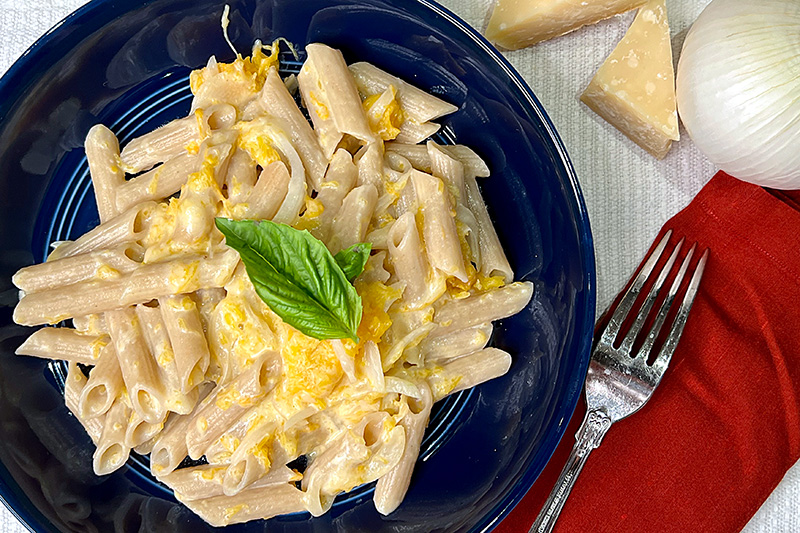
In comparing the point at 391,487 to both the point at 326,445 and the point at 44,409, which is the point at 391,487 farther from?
the point at 44,409

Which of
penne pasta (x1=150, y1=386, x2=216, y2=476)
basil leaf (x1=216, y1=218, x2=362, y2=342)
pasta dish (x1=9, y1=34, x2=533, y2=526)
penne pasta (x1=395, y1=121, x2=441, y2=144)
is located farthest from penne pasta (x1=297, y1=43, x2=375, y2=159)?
penne pasta (x1=150, y1=386, x2=216, y2=476)

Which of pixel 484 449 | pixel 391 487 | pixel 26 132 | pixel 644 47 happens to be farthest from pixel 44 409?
pixel 644 47

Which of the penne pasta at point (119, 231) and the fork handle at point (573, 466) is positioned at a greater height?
the penne pasta at point (119, 231)

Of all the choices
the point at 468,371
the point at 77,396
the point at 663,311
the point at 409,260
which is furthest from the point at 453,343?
the point at 77,396

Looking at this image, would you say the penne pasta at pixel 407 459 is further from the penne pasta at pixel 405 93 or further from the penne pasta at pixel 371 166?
the penne pasta at pixel 405 93

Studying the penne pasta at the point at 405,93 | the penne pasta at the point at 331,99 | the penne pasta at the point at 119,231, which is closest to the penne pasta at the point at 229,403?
the penne pasta at the point at 119,231

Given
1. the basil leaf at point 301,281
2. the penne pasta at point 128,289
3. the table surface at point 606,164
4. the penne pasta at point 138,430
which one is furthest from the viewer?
the table surface at point 606,164

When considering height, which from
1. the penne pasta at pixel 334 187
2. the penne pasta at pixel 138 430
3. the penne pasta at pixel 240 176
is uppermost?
the penne pasta at pixel 240 176
